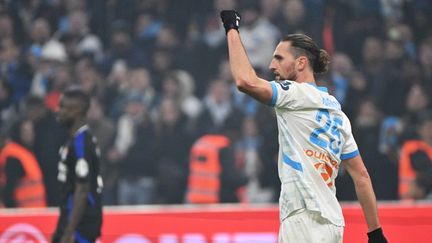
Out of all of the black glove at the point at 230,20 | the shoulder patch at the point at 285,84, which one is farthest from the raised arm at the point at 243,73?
the shoulder patch at the point at 285,84

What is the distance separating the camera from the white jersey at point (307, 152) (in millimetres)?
4406

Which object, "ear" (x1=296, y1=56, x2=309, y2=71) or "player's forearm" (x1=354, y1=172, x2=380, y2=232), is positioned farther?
"player's forearm" (x1=354, y1=172, x2=380, y2=232)

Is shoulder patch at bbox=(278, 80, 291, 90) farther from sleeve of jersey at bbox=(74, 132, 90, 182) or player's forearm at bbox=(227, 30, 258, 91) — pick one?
sleeve of jersey at bbox=(74, 132, 90, 182)

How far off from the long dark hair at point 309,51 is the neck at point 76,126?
2393mm

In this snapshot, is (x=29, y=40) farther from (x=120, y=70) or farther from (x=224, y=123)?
(x=224, y=123)

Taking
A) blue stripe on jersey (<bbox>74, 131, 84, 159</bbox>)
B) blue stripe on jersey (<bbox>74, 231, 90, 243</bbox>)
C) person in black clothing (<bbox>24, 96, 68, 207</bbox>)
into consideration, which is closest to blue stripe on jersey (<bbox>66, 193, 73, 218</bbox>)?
blue stripe on jersey (<bbox>74, 231, 90, 243</bbox>)

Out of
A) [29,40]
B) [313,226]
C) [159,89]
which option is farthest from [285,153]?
[29,40]

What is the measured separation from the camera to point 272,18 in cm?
1238

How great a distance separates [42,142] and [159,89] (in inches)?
68.7

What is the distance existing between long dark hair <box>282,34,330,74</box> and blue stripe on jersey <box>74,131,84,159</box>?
2.27 m

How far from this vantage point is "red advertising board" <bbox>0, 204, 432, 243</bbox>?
776 cm

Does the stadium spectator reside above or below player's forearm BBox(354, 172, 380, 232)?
below

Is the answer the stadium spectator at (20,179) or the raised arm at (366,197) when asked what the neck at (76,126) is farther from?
the stadium spectator at (20,179)

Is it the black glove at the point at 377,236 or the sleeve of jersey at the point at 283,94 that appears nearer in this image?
the sleeve of jersey at the point at 283,94
